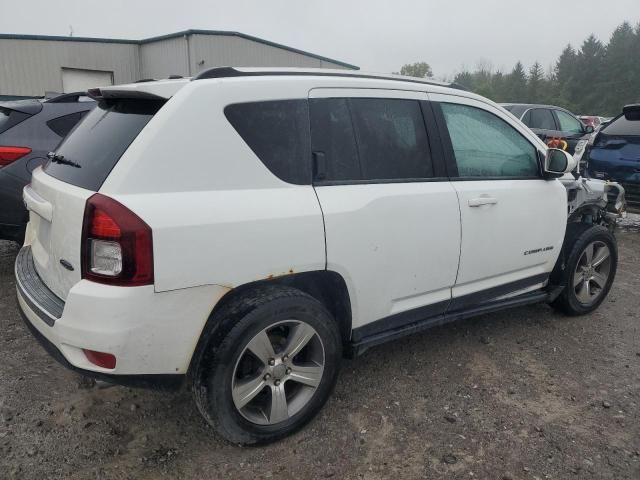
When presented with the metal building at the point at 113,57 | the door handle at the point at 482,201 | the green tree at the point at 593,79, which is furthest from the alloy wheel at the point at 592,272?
the green tree at the point at 593,79

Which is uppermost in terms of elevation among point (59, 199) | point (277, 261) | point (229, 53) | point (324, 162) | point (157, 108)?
point (229, 53)

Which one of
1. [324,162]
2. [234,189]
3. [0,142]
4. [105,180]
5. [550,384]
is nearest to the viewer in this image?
[105,180]

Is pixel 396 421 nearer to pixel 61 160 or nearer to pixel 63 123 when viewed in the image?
pixel 61 160

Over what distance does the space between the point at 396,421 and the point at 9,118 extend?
405 centimetres

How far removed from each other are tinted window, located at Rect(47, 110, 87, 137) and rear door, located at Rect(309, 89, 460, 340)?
2946 millimetres

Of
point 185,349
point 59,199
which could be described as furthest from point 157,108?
point 185,349

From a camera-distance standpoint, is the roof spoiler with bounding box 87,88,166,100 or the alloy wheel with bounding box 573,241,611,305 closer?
the roof spoiler with bounding box 87,88,166,100

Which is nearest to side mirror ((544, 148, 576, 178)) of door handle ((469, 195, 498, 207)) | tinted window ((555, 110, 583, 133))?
door handle ((469, 195, 498, 207))

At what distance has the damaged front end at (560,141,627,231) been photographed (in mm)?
3908

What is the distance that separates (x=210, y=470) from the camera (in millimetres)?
2363

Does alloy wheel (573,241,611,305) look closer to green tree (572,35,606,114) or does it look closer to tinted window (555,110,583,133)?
tinted window (555,110,583,133)

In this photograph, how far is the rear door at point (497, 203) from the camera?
3.10 meters

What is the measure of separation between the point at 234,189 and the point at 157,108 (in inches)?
20.1

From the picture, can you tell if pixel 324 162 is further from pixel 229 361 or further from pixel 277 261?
pixel 229 361
